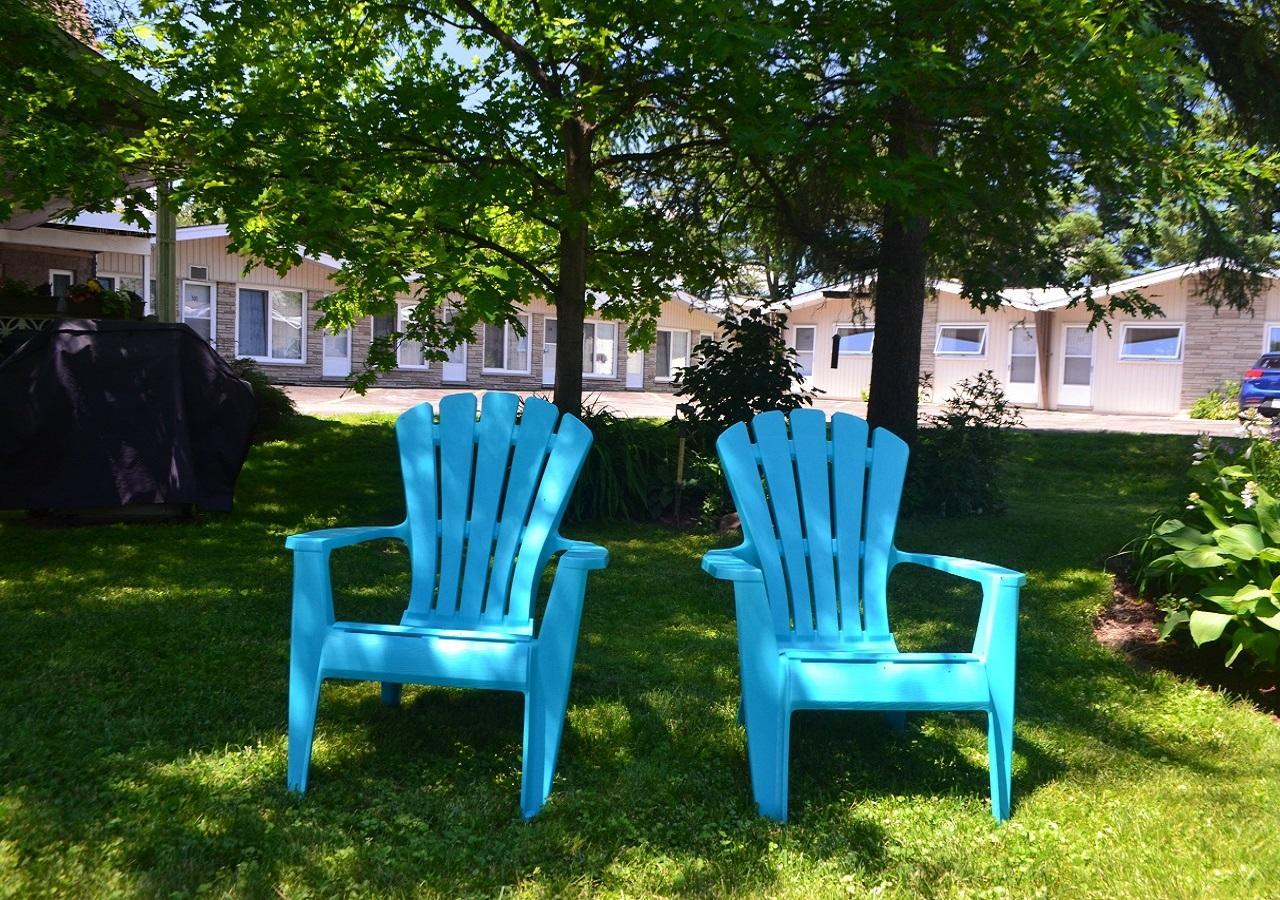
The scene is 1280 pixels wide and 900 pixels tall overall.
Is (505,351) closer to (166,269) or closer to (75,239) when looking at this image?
(75,239)

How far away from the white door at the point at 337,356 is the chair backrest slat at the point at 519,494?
19.8 meters

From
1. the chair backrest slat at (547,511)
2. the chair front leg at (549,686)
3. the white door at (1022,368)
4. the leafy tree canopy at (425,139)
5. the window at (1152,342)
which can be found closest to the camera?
the chair front leg at (549,686)

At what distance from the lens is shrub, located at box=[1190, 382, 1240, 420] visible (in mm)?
19725

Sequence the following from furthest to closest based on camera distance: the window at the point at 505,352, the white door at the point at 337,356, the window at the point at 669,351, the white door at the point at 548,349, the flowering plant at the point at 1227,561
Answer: the window at the point at 669,351 → the white door at the point at 548,349 → the window at the point at 505,352 → the white door at the point at 337,356 → the flowering plant at the point at 1227,561

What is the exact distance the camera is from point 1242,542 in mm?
3762

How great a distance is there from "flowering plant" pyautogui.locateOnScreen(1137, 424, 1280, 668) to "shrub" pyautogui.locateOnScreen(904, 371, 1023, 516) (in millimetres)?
2424

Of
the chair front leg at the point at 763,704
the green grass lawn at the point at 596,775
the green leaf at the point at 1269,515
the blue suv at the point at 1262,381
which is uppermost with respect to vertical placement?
the blue suv at the point at 1262,381

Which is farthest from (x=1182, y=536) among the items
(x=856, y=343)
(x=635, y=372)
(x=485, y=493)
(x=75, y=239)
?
(x=635, y=372)

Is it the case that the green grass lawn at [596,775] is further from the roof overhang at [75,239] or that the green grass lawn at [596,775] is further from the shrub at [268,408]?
the roof overhang at [75,239]

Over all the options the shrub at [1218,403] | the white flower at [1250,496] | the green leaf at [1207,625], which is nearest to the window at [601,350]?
the shrub at [1218,403]

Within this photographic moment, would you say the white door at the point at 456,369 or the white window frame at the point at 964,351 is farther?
the white door at the point at 456,369

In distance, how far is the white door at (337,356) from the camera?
2239 cm

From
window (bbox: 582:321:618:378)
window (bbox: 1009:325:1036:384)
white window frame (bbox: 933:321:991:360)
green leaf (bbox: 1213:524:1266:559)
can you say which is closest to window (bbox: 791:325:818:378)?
white window frame (bbox: 933:321:991:360)

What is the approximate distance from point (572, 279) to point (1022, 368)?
18.1 m
